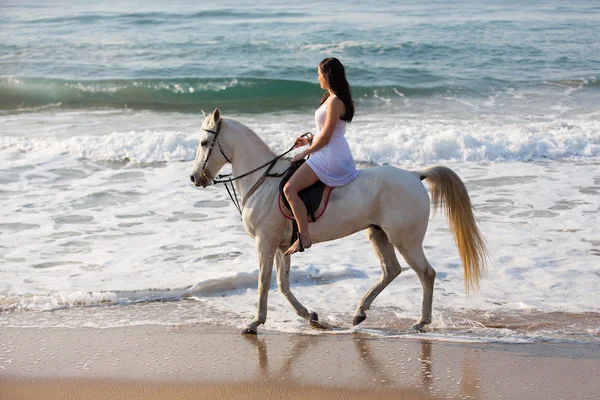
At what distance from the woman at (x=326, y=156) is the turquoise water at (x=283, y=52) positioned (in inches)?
507

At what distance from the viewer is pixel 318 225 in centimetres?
570

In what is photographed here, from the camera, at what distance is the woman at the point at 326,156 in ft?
17.7

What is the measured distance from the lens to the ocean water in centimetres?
648

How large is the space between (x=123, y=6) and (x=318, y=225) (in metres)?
31.9

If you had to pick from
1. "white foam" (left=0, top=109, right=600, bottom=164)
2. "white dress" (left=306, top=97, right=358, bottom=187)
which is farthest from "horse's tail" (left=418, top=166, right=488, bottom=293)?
"white foam" (left=0, top=109, right=600, bottom=164)

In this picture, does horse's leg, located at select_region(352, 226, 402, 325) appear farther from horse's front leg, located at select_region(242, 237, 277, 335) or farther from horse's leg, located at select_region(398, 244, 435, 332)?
horse's front leg, located at select_region(242, 237, 277, 335)

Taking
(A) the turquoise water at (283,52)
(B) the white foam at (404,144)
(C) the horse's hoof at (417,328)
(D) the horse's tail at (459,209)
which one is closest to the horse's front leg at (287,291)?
(C) the horse's hoof at (417,328)

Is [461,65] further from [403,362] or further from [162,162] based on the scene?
[403,362]

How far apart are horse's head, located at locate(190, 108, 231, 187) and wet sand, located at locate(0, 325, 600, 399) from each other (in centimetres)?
118

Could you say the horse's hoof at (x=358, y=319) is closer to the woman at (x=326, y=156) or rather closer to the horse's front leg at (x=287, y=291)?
the horse's front leg at (x=287, y=291)

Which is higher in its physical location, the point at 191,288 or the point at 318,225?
the point at 318,225

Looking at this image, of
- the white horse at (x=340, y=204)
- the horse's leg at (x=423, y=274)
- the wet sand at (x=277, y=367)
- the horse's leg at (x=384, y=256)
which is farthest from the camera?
the horse's leg at (x=384, y=256)

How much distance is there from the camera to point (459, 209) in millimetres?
5852

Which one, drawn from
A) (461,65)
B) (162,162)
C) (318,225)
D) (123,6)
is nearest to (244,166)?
(318,225)
